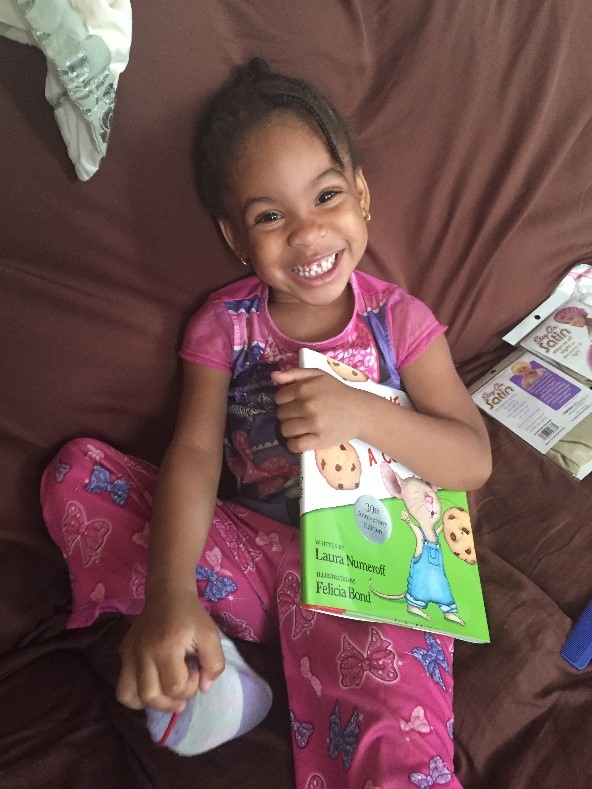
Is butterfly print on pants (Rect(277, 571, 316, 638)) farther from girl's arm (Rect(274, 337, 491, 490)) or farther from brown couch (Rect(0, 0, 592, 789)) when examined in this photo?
girl's arm (Rect(274, 337, 491, 490))

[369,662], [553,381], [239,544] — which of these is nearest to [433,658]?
[369,662]

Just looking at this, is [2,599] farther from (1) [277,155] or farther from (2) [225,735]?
(1) [277,155]

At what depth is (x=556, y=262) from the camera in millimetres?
1095

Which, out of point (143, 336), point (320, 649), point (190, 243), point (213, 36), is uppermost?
point (213, 36)

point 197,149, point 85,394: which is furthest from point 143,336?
point 197,149

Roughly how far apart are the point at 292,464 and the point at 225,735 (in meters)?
0.33

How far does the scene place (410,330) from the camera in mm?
886

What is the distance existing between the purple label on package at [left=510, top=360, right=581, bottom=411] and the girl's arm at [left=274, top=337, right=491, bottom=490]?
21 centimetres

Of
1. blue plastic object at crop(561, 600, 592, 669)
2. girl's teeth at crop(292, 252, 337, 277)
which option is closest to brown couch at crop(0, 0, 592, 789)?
blue plastic object at crop(561, 600, 592, 669)

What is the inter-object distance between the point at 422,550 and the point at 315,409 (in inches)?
8.4

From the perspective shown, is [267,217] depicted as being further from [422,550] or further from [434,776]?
[434,776]

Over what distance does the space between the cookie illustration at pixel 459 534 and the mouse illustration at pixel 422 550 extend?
15 mm

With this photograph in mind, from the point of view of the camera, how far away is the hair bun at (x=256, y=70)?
776mm

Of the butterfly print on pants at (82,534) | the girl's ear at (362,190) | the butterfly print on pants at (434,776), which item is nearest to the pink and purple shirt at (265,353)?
the girl's ear at (362,190)
